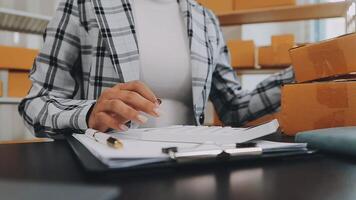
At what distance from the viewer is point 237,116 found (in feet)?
3.67

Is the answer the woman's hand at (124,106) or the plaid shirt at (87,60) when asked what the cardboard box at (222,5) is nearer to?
the plaid shirt at (87,60)

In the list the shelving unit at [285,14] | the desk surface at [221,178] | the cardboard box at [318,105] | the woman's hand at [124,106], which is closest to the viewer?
the desk surface at [221,178]

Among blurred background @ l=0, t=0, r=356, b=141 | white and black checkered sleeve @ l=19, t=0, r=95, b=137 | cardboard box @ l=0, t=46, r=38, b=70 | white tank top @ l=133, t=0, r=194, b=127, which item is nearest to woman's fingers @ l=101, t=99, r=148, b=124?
white and black checkered sleeve @ l=19, t=0, r=95, b=137

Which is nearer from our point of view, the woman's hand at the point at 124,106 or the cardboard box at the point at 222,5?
the woman's hand at the point at 124,106

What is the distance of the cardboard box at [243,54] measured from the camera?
1621 millimetres

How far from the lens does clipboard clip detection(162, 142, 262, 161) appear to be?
1.05 feet

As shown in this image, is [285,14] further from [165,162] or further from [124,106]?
[165,162]

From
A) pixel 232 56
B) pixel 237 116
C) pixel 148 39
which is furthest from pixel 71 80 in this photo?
pixel 232 56

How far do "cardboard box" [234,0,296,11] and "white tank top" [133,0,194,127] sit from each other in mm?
688

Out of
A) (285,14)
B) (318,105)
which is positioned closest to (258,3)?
(285,14)

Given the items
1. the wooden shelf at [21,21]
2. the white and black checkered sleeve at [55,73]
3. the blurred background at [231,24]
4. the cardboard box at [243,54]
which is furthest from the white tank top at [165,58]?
the wooden shelf at [21,21]

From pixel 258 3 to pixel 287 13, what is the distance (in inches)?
5.3

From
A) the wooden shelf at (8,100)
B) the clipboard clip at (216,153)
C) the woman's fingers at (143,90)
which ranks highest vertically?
the woman's fingers at (143,90)

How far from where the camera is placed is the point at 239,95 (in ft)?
3.72
